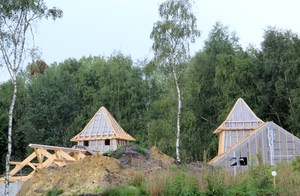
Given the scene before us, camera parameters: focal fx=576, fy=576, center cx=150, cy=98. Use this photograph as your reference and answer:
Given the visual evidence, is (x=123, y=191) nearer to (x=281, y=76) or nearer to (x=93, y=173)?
(x=93, y=173)

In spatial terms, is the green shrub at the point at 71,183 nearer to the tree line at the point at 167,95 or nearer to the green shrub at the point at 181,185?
the green shrub at the point at 181,185

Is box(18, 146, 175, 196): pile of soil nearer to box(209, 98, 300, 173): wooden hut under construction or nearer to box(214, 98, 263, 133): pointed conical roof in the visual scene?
box(209, 98, 300, 173): wooden hut under construction

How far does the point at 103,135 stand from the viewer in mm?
41062

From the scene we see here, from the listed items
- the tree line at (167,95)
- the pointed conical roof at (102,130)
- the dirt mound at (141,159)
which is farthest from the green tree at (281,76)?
the dirt mound at (141,159)

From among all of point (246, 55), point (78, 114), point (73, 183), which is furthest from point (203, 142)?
point (73, 183)

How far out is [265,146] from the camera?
35250mm

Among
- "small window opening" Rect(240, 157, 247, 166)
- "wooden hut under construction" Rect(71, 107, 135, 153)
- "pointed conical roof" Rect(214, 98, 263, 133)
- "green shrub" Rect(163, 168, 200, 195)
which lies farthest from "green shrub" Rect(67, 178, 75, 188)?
"wooden hut under construction" Rect(71, 107, 135, 153)

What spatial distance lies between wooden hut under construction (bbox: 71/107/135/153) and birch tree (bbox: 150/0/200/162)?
6.28 m

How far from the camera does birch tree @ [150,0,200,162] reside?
37.1 metres

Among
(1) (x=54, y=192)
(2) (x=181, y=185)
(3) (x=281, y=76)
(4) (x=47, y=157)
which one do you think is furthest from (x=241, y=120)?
(2) (x=181, y=185)

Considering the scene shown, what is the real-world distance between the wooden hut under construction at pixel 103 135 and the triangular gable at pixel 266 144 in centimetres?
866

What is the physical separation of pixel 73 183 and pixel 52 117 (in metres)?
33.5

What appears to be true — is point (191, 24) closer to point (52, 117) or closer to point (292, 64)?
point (292, 64)

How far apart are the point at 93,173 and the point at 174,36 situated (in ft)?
61.6
